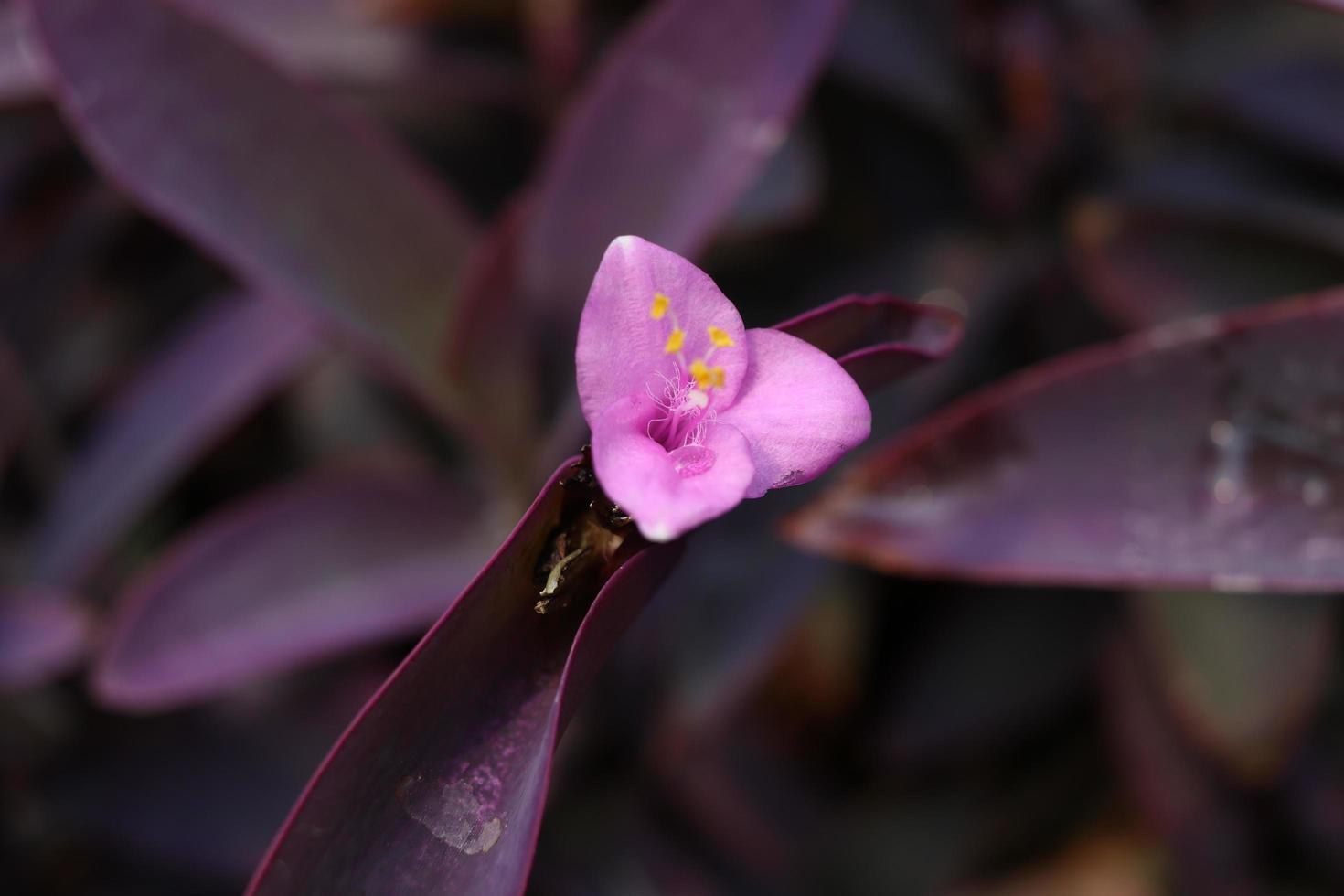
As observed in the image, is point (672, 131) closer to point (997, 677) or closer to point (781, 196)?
point (781, 196)

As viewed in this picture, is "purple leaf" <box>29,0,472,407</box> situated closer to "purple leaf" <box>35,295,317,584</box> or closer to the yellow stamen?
"purple leaf" <box>35,295,317,584</box>

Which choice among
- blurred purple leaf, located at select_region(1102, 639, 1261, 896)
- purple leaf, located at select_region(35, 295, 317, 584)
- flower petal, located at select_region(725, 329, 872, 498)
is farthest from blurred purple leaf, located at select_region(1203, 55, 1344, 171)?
purple leaf, located at select_region(35, 295, 317, 584)

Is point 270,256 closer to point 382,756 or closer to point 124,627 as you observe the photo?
point 124,627

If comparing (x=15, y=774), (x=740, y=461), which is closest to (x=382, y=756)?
(x=740, y=461)

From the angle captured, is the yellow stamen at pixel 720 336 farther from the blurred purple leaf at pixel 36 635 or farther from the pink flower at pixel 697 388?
the blurred purple leaf at pixel 36 635

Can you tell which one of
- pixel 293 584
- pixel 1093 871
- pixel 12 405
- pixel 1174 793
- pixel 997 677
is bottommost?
pixel 1093 871

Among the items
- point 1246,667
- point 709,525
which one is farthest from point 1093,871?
point 709,525

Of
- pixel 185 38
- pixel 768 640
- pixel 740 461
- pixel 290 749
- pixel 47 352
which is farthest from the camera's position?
pixel 47 352
